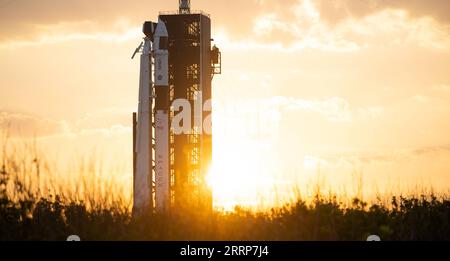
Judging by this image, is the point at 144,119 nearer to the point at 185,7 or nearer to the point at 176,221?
the point at 185,7

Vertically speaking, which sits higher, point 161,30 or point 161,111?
point 161,30

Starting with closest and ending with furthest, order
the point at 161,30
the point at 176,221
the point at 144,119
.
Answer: the point at 176,221
the point at 144,119
the point at 161,30

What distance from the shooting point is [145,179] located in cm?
5562

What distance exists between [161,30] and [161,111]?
588 cm

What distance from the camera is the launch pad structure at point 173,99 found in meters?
56.2

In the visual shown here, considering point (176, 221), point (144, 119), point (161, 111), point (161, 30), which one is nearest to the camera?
point (176, 221)

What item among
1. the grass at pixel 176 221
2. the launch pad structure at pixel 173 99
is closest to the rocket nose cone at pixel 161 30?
the launch pad structure at pixel 173 99

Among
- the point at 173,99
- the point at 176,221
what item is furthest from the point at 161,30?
the point at 176,221

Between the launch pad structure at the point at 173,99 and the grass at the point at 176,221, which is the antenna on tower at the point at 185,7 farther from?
the grass at the point at 176,221

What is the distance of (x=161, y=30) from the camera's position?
5741 centimetres

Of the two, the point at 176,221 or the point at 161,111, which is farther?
the point at 161,111

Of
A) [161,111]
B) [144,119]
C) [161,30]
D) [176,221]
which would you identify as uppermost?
[161,30]
